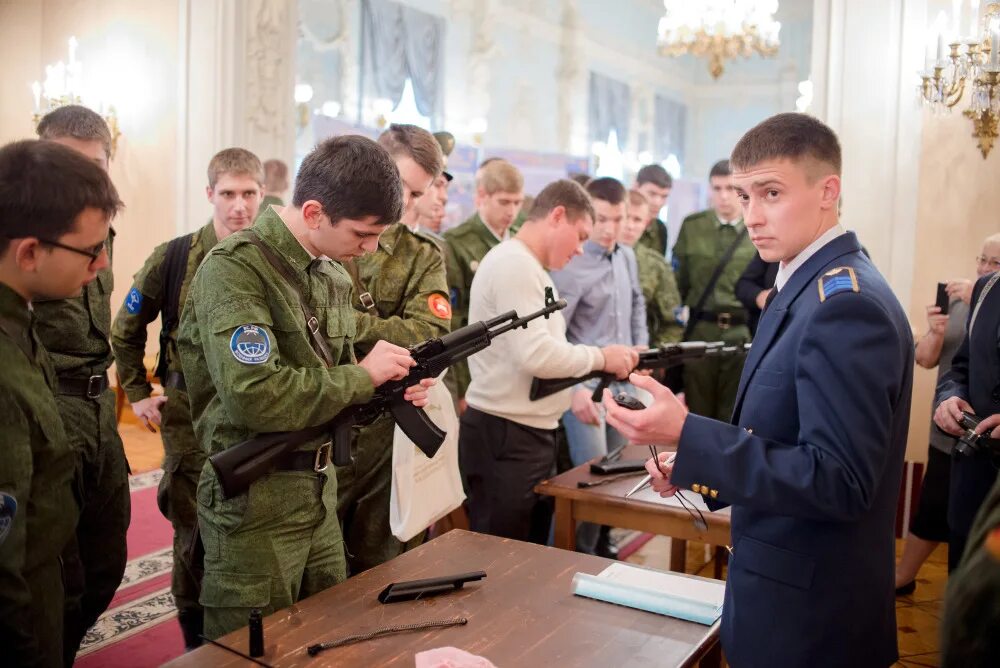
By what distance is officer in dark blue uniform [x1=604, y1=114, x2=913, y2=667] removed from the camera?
140 centimetres

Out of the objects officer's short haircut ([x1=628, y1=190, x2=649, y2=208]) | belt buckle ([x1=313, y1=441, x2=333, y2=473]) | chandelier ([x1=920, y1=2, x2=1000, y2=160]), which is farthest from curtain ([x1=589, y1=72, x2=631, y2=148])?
belt buckle ([x1=313, y1=441, x2=333, y2=473])

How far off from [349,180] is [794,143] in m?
0.89

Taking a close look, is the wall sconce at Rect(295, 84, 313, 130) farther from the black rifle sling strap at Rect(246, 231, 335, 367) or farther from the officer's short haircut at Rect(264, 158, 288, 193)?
the black rifle sling strap at Rect(246, 231, 335, 367)

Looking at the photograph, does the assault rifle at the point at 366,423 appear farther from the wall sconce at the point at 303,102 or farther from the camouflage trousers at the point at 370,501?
the wall sconce at the point at 303,102

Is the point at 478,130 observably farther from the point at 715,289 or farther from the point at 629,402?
the point at 629,402

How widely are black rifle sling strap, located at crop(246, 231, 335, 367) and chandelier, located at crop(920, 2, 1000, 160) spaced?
3.46 m

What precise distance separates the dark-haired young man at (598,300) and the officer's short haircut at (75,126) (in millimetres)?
2037

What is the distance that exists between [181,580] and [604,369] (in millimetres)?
1692

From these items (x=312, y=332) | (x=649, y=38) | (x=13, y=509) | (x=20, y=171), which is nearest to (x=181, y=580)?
(x=312, y=332)

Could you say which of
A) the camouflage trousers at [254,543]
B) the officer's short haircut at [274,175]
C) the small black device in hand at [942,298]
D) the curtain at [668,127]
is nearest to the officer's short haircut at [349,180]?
the camouflage trousers at [254,543]

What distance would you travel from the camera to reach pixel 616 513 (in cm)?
280

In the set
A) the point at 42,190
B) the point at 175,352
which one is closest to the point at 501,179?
the point at 175,352

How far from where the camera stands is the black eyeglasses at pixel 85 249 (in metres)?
1.43

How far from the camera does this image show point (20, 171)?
4.62 feet
